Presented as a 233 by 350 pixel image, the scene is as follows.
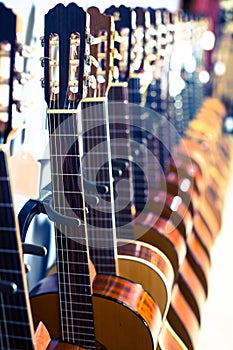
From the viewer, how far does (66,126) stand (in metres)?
1.06

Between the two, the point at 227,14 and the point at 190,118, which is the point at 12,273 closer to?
the point at 190,118

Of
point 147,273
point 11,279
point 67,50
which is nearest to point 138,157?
point 147,273

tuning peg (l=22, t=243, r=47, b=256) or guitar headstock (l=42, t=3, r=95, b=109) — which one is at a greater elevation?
guitar headstock (l=42, t=3, r=95, b=109)

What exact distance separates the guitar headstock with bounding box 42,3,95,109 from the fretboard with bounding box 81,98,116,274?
27 centimetres

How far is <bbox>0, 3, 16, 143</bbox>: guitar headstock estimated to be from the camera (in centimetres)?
80

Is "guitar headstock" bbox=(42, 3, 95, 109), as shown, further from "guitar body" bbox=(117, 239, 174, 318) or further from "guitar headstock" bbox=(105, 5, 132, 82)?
"guitar body" bbox=(117, 239, 174, 318)

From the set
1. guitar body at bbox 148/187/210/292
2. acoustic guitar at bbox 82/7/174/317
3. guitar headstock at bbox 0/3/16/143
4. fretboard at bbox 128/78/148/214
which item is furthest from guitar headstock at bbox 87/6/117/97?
guitar body at bbox 148/187/210/292

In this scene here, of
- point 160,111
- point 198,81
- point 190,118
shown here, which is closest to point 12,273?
point 160,111

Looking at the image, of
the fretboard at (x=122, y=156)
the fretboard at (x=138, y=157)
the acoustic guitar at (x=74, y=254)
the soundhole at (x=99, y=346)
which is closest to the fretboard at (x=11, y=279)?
the acoustic guitar at (x=74, y=254)

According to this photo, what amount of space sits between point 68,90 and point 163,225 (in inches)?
30.8

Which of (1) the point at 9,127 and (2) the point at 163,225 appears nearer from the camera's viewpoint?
(1) the point at 9,127

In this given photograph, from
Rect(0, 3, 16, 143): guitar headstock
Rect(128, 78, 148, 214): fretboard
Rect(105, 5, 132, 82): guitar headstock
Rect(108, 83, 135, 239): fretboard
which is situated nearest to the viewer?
Rect(0, 3, 16, 143): guitar headstock

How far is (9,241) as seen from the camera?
0.89m

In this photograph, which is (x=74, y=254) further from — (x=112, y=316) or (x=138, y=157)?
(x=138, y=157)
